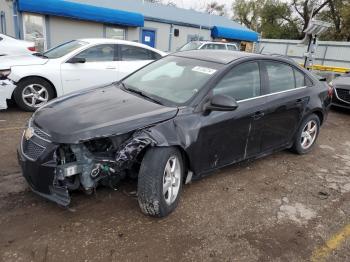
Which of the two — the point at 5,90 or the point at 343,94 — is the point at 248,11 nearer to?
the point at 343,94

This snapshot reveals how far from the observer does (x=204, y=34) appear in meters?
19.7

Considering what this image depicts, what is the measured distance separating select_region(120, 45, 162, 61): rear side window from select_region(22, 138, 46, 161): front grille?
15.9 feet

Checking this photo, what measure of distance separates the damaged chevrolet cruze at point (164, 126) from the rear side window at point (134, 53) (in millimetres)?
3318

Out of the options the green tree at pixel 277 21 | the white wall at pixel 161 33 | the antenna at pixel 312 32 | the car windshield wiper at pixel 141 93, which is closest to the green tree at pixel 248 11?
the green tree at pixel 277 21

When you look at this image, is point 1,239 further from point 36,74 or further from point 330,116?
point 330,116

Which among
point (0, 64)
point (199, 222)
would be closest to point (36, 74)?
point (0, 64)

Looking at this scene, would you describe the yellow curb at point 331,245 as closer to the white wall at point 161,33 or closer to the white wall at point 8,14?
the white wall at point 8,14

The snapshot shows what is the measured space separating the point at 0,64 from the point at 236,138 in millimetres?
4862

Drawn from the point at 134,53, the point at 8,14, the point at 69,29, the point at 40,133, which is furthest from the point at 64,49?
the point at 8,14

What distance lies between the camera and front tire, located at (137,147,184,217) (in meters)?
2.97

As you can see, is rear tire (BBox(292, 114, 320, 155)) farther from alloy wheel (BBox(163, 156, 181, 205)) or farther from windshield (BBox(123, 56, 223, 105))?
alloy wheel (BBox(163, 156, 181, 205))

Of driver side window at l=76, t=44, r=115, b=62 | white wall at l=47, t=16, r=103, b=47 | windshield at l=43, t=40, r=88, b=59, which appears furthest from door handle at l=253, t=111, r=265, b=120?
white wall at l=47, t=16, r=103, b=47

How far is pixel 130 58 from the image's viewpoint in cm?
772

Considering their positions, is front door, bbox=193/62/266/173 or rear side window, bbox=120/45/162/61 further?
rear side window, bbox=120/45/162/61
